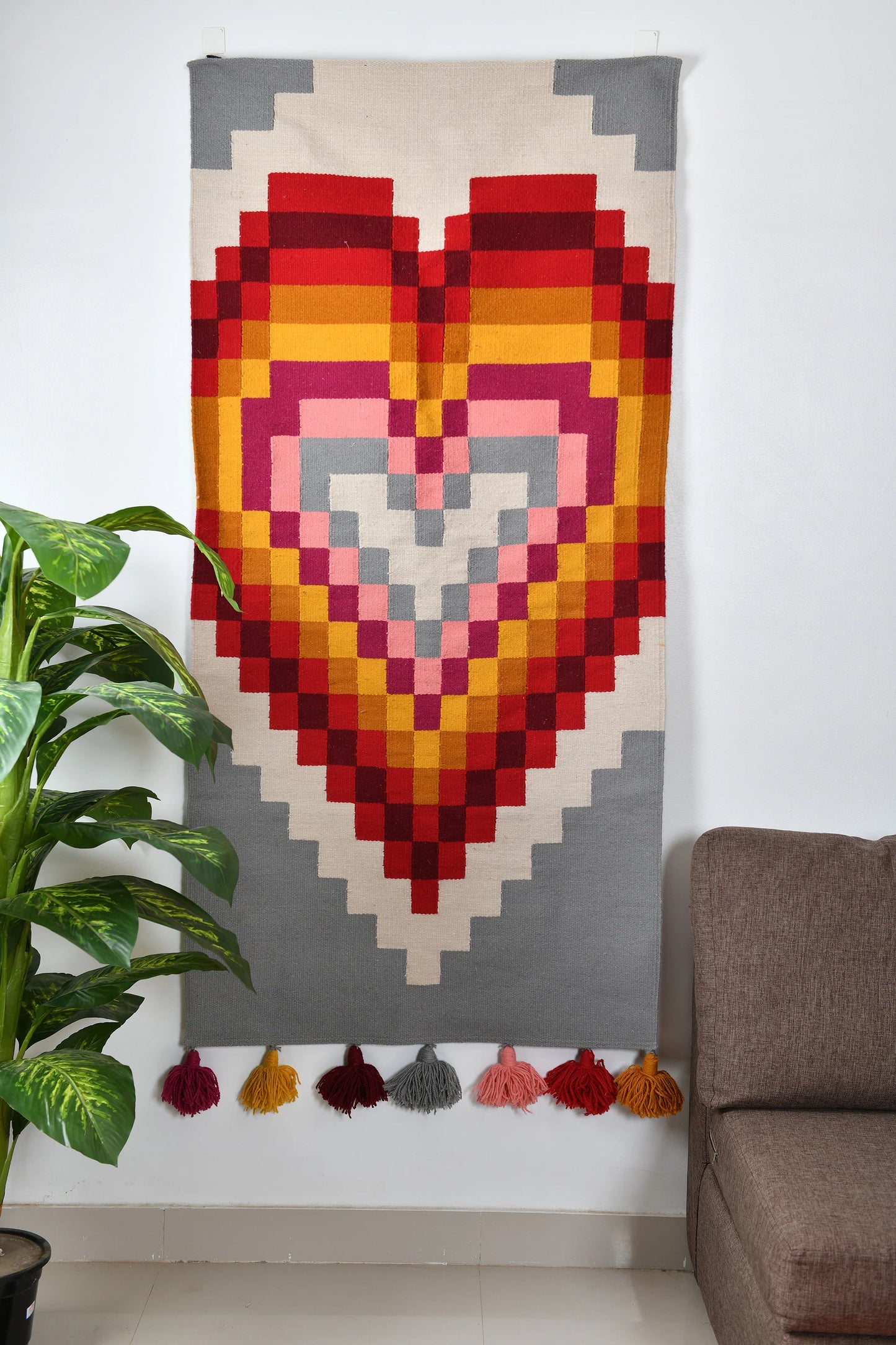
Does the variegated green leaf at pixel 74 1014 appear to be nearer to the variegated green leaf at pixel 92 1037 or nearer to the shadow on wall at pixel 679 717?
the variegated green leaf at pixel 92 1037

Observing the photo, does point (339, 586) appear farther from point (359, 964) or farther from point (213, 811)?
point (359, 964)

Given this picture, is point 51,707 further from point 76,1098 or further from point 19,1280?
point 19,1280

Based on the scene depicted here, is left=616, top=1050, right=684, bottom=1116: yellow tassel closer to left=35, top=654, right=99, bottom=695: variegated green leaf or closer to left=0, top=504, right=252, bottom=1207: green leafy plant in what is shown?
left=0, top=504, right=252, bottom=1207: green leafy plant

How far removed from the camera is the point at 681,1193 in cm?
178

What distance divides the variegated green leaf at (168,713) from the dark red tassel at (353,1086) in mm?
802

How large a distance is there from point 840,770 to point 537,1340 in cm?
109

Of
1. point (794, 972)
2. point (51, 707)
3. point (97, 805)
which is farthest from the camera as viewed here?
point (794, 972)

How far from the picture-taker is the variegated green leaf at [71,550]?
3.48ft

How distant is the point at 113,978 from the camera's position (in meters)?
1.36

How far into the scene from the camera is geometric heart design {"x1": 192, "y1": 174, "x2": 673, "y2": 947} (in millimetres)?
1684

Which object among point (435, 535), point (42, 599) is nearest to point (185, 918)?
point (42, 599)

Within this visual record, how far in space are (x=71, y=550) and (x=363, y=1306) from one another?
136 cm

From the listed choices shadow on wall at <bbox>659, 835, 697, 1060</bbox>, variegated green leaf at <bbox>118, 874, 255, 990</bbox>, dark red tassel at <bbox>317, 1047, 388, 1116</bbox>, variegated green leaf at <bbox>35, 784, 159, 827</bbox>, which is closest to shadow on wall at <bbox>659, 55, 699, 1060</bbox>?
shadow on wall at <bbox>659, 835, 697, 1060</bbox>

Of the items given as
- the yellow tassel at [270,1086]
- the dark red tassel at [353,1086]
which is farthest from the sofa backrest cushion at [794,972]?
the yellow tassel at [270,1086]
